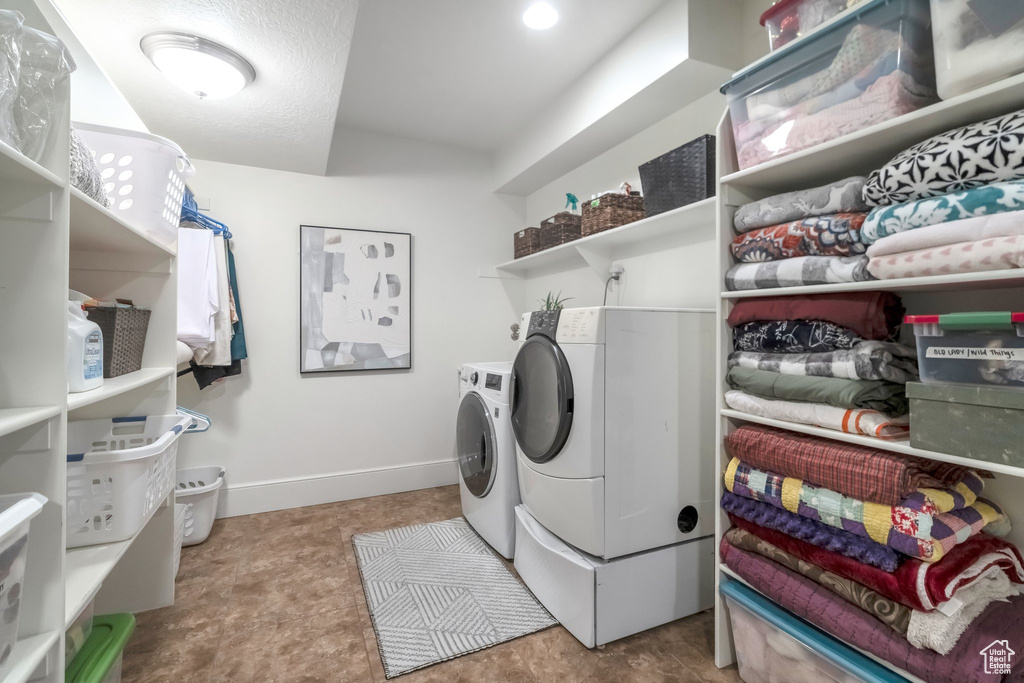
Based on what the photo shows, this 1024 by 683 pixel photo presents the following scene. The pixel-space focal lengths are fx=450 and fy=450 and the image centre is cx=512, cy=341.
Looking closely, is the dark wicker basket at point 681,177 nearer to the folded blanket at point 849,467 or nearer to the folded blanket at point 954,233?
the folded blanket at point 954,233

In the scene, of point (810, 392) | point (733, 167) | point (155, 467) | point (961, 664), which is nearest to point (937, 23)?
point (733, 167)

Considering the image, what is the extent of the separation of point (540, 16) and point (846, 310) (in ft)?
5.58

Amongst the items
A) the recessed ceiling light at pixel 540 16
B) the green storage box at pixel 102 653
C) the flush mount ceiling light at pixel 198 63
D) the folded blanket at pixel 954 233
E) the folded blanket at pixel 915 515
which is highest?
the recessed ceiling light at pixel 540 16

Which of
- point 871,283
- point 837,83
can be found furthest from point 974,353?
point 837,83

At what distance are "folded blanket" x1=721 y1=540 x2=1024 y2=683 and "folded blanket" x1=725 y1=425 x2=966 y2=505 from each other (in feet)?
0.87

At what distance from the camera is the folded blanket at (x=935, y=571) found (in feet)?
A: 3.20

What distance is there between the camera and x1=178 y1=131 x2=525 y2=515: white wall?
2826mm

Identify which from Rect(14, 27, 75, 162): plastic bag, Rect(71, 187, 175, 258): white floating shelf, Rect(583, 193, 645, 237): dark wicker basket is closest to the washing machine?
Rect(583, 193, 645, 237): dark wicker basket

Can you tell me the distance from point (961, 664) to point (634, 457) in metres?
0.91

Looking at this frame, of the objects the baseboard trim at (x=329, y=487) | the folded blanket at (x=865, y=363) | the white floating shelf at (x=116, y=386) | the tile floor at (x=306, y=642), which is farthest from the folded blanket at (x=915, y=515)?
the baseboard trim at (x=329, y=487)

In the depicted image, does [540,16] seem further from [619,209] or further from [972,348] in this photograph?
[972,348]

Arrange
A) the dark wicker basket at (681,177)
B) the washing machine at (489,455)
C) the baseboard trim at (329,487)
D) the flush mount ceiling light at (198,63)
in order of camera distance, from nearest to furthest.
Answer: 1. the flush mount ceiling light at (198,63)
2. the dark wicker basket at (681,177)
3. the washing machine at (489,455)
4. the baseboard trim at (329,487)

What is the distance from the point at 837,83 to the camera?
116 cm

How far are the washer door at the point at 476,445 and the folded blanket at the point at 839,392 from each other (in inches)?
50.0
